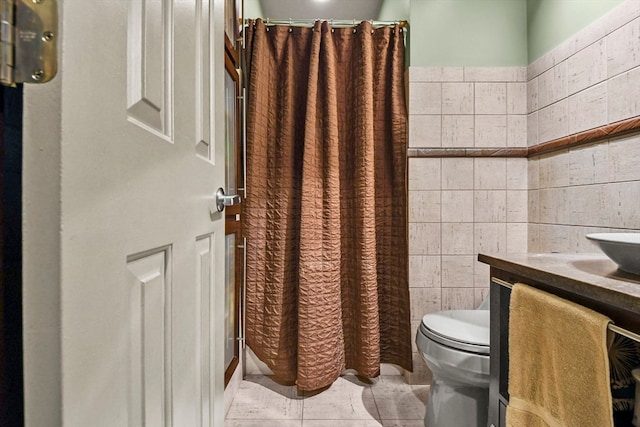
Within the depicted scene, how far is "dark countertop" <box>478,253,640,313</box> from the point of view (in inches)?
24.9

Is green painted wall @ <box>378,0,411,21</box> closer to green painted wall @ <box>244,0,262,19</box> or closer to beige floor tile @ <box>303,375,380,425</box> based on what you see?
green painted wall @ <box>244,0,262,19</box>

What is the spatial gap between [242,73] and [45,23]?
1710 mm

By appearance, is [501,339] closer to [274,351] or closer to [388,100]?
[274,351]

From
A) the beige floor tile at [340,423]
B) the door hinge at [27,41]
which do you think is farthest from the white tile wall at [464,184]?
the door hinge at [27,41]

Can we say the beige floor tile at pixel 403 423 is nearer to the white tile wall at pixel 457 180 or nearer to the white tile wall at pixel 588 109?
the white tile wall at pixel 457 180

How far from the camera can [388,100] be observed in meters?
1.96

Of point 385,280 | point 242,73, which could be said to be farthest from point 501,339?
point 242,73

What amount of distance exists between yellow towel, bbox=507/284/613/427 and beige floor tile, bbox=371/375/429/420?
91 cm

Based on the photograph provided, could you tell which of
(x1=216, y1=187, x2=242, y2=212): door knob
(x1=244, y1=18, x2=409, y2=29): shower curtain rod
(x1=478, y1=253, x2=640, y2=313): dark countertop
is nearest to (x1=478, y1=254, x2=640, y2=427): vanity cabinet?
(x1=478, y1=253, x2=640, y2=313): dark countertop

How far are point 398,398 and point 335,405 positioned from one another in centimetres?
34

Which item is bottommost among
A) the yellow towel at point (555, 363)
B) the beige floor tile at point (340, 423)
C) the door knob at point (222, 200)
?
the beige floor tile at point (340, 423)

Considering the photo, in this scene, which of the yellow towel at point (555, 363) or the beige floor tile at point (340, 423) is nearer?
the yellow towel at point (555, 363)

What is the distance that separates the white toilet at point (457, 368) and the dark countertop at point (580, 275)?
0.38m

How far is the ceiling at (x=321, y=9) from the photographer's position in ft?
8.39
